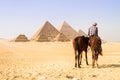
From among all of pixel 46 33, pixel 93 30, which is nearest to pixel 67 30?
pixel 46 33

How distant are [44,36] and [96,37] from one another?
96.9 metres

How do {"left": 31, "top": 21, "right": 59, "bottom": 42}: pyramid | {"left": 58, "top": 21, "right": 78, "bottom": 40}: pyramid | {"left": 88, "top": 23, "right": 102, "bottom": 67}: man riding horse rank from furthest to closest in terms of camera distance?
1. {"left": 58, "top": 21, "right": 78, "bottom": 40}: pyramid
2. {"left": 31, "top": 21, "right": 59, "bottom": 42}: pyramid
3. {"left": 88, "top": 23, "right": 102, "bottom": 67}: man riding horse

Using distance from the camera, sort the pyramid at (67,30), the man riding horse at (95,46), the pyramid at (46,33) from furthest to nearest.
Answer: the pyramid at (67,30) → the pyramid at (46,33) → the man riding horse at (95,46)

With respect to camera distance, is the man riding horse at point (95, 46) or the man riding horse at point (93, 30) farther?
the man riding horse at point (93, 30)

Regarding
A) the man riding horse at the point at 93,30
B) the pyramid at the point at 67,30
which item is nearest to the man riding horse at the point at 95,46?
the man riding horse at the point at 93,30

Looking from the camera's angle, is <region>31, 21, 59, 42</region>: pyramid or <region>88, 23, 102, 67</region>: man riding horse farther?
<region>31, 21, 59, 42</region>: pyramid

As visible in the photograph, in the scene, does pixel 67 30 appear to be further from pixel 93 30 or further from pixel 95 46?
pixel 95 46

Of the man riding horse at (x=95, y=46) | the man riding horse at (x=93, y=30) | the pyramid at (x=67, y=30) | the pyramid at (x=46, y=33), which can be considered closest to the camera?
the man riding horse at (x=95, y=46)

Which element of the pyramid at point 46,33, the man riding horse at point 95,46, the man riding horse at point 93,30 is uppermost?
the pyramid at point 46,33

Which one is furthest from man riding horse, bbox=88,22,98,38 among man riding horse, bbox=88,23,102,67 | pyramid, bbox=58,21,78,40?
pyramid, bbox=58,21,78,40

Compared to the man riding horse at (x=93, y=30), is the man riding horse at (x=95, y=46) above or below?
below

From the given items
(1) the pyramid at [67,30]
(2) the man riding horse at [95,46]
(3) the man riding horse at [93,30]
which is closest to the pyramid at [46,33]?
(1) the pyramid at [67,30]

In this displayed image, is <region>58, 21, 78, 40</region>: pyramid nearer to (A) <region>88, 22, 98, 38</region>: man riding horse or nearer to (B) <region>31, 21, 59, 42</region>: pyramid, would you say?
(B) <region>31, 21, 59, 42</region>: pyramid

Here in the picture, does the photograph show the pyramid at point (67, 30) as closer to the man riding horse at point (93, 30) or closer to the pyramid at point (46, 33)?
the pyramid at point (46, 33)
